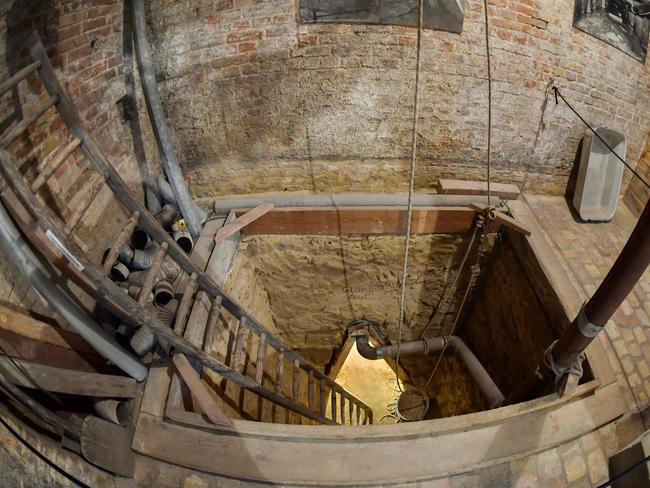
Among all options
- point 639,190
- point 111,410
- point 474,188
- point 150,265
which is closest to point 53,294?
point 111,410

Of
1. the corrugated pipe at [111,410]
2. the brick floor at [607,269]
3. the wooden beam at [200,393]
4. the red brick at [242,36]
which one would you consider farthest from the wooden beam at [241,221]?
the brick floor at [607,269]

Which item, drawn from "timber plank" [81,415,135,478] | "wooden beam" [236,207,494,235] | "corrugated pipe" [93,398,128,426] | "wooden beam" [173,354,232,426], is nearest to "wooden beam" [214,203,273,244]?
"wooden beam" [236,207,494,235]

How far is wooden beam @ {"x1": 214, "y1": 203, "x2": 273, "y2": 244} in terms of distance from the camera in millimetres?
4059

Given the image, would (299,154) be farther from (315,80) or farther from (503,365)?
(503,365)

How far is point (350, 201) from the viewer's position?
456cm

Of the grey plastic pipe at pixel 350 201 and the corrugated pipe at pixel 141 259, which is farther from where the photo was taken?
the grey plastic pipe at pixel 350 201

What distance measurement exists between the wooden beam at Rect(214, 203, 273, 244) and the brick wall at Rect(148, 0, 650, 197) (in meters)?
0.57

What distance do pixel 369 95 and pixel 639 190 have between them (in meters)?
3.79

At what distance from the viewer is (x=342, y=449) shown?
2.54 m

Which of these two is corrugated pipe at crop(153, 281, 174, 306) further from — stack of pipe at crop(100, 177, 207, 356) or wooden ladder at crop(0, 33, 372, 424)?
wooden ladder at crop(0, 33, 372, 424)

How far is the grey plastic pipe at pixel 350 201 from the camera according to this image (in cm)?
448

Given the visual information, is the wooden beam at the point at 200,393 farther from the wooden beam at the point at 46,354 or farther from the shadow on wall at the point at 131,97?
the shadow on wall at the point at 131,97

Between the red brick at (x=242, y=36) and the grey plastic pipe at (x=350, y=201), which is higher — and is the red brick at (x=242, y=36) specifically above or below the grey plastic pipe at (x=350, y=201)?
above

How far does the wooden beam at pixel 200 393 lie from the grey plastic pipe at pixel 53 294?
34 cm
